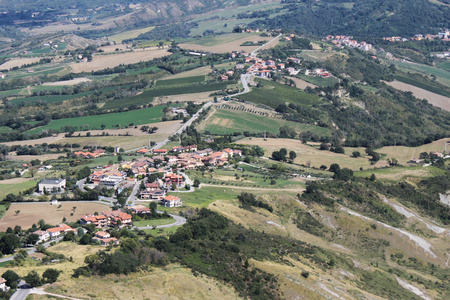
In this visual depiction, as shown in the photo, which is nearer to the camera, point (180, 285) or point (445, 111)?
point (180, 285)

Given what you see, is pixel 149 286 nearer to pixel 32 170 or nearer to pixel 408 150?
pixel 32 170

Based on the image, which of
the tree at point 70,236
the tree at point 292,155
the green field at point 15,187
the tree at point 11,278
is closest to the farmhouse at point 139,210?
the tree at point 70,236

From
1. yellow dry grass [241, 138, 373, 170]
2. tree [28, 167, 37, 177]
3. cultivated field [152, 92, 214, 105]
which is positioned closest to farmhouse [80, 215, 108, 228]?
tree [28, 167, 37, 177]

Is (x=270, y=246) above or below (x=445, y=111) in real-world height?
above

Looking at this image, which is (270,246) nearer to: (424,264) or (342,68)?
(424,264)

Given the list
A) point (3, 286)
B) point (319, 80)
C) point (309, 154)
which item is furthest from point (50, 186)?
point (319, 80)

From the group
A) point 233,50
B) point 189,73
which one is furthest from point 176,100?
point 233,50
